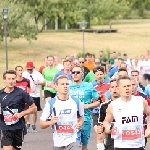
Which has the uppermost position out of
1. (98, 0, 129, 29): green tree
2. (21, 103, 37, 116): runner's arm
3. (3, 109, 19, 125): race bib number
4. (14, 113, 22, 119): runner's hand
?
(21, 103, 37, 116): runner's arm

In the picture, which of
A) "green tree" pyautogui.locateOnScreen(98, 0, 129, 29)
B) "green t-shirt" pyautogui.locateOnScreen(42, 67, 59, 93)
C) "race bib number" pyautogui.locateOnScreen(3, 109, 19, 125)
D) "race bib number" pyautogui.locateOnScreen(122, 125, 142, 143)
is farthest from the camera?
"green tree" pyautogui.locateOnScreen(98, 0, 129, 29)

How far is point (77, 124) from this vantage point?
8781 millimetres

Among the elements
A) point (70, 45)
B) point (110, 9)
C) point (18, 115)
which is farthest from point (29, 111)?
point (110, 9)

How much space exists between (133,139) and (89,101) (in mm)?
3075

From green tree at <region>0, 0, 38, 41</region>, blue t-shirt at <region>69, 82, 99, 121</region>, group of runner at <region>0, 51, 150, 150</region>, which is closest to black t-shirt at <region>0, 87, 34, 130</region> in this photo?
group of runner at <region>0, 51, 150, 150</region>

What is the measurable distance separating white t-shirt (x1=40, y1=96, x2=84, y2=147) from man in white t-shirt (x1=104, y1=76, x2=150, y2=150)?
806mm

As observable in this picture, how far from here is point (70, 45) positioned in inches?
2368

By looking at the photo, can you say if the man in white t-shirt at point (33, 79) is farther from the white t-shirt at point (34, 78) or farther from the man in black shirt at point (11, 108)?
the man in black shirt at point (11, 108)

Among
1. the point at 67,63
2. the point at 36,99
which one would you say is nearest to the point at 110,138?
the point at 67,63

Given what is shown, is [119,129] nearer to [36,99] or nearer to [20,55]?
[36,99]

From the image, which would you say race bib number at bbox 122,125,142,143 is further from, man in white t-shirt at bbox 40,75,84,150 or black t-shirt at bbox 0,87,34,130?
black t-shirt at bbox 0,87,34,130

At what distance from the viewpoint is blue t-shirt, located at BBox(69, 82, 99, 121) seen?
1085 centimetres

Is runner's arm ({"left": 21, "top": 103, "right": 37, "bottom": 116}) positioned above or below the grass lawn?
above

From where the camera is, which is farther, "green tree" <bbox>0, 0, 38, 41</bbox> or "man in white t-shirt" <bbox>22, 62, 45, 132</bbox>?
"green tree" <bbox>0, 0, 38, 41</bbox>
